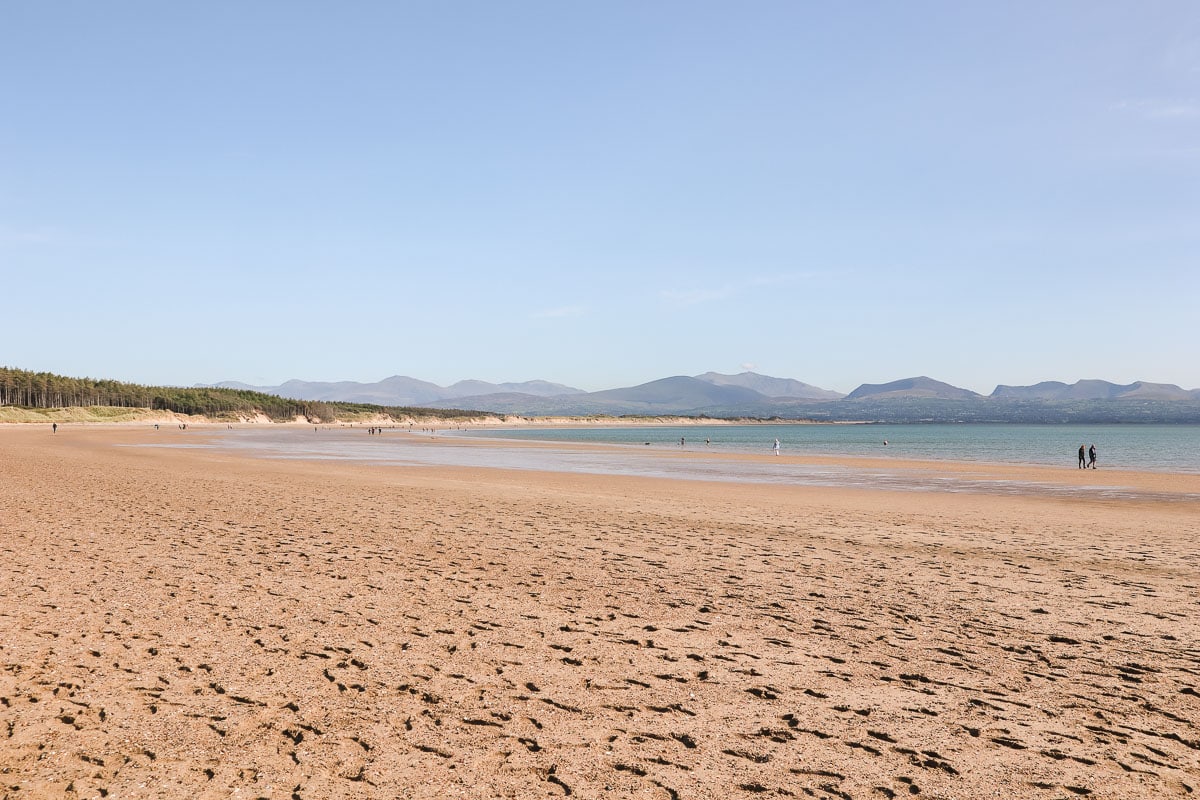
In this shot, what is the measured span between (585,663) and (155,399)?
170 meters

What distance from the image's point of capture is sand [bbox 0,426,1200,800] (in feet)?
14.7

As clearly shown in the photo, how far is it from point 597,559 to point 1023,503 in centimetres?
1658

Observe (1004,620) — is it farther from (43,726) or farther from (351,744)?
(43,726)

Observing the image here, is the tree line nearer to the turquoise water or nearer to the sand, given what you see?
the turquoise water

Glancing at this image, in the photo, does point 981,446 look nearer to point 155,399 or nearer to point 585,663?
point 585,663

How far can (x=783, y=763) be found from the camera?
4586mm

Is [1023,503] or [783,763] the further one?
[1023,503]

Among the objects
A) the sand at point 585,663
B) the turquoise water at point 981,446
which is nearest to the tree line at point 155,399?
the turquoise water at point 981,446

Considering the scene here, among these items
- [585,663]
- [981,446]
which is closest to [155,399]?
[981,446]

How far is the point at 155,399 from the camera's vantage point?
489ft

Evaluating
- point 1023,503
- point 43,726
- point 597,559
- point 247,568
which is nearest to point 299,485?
point 247,568

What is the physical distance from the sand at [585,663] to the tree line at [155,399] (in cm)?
14214

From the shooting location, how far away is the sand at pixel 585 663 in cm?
447

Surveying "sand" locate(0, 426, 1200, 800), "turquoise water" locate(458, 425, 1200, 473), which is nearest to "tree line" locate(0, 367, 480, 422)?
"turquoise water" locate(458, 425, 1200, 473)
